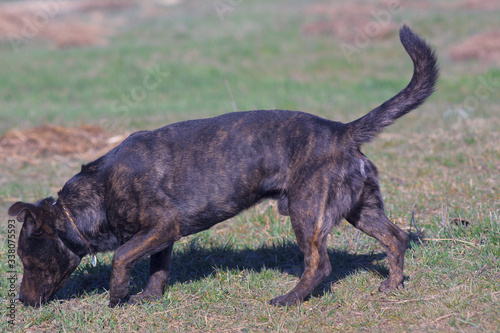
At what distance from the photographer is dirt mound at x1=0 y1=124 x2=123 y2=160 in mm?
8867

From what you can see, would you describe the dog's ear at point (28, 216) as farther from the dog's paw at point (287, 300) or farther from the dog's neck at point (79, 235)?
the dog's paw at point (287, 300)

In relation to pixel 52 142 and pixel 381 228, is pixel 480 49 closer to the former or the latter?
pixel 52 142

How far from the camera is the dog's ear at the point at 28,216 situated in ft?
13.3

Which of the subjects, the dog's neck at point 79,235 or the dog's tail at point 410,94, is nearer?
the dog's tail at point 410,94

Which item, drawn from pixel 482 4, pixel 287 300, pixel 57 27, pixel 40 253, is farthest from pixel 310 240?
pixel 482 4

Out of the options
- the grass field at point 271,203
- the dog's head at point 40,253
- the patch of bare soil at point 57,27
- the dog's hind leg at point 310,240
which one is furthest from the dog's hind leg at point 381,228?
the patch of bare soil at point 57,27

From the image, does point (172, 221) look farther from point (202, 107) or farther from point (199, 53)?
point (199, 53)

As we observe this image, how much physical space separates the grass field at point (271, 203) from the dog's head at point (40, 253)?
0.52 ft

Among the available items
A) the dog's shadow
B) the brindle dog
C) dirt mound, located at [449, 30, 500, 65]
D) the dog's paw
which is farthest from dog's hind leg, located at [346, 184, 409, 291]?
dirt mound, located at [449, 30, 500, 65]

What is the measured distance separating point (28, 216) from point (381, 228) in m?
2.70

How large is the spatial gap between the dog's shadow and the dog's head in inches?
11.3

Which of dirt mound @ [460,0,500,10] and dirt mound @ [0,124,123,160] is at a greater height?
dirt mound @ [460,0,500,10]

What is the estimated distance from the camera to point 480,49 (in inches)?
623

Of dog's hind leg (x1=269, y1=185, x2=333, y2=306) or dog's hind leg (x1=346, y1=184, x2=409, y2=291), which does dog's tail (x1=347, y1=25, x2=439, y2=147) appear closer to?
dog's hind leg (x1=346, y1=184, x2=409, y2=291)
